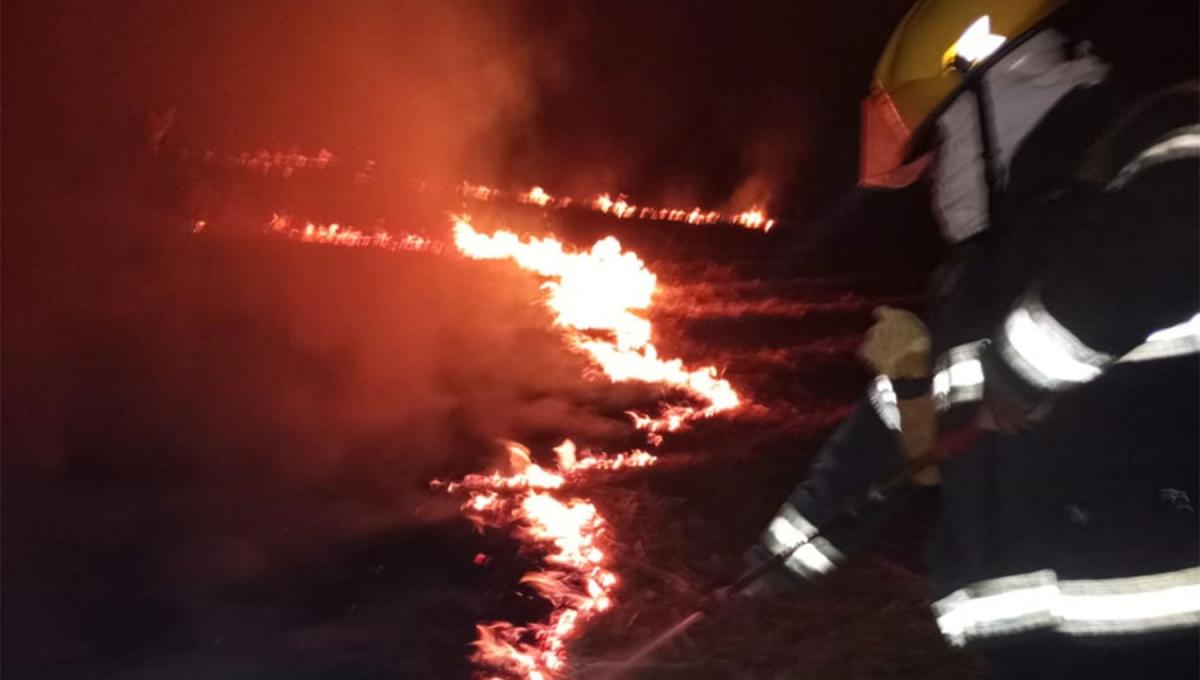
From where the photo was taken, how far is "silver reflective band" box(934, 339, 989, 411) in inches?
93.8

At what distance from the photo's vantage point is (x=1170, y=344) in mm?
2117

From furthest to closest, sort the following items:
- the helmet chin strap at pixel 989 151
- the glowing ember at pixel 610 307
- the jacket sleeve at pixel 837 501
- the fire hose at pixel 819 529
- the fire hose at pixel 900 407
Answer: the glowing ember at pixel 610 307
the jacket sleeve at pixel 837 501
the fire hose at pixel 900 407
the fire hose at pixel 819 529
the helmet chin strap at pixel 989 151

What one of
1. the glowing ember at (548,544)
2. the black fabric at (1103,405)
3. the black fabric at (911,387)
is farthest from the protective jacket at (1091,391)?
the glowing ember at (548,544)

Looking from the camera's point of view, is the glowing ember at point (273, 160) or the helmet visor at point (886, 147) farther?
the glowing ember at point (273, 160)

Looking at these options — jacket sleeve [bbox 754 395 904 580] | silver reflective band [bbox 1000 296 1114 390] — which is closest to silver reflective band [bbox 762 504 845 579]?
jacket sleeve [bbox 754 395 904 580]

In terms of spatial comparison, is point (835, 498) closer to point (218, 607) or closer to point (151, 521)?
point (218, 607)

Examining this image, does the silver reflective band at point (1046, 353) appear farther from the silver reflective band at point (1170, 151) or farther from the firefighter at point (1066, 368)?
the silver reflective band at point (1170, 151)

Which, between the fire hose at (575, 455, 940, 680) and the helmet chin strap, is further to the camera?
the fire hose at (575, 455, 940, 680)

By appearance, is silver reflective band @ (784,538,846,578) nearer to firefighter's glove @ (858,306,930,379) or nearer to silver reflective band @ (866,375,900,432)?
silver reflective band @ (866,375,900,432)

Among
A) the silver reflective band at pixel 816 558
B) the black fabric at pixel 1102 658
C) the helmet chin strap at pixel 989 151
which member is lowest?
the black fabric at pixel 1102 658

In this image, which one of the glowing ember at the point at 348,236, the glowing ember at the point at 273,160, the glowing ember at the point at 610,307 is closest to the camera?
Result: the glowing ember at the point at 273,160

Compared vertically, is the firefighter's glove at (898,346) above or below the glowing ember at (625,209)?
below

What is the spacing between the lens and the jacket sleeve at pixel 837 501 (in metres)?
3.15

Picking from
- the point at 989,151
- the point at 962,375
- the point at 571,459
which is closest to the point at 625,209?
the point at 571,459
